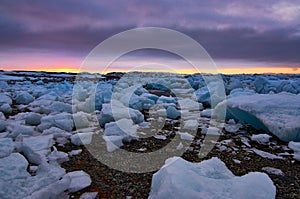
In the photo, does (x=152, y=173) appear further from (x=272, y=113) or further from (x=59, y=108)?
(x=59, y=108)

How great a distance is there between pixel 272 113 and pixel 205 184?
2.54 meters

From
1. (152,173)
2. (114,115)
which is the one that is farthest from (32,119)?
(152,173)

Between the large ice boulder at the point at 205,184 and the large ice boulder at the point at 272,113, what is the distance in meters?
1.89

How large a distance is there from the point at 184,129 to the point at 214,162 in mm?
2196

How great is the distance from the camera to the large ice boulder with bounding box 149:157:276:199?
5.42 feet

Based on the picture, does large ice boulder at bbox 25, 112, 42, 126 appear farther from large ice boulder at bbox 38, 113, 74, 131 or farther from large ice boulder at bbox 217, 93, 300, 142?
large ice boulder at bbox 217, 93, 300, 142

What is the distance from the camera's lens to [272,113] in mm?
3777

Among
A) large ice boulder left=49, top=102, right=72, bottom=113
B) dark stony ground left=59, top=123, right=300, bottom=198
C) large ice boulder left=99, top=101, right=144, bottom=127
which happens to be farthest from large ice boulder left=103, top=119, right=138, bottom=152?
large ice boulder left=49, top=102, right=72, bottom=113

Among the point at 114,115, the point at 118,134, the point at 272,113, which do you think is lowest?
the point at 118,134

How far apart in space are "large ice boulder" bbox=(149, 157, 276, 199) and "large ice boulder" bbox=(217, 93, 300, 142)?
1.89m

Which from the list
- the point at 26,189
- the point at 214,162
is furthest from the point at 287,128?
the point at 26,189

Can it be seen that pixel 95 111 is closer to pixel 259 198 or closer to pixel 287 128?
pixel 287 128

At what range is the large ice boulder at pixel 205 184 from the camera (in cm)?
165

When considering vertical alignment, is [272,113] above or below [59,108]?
above
